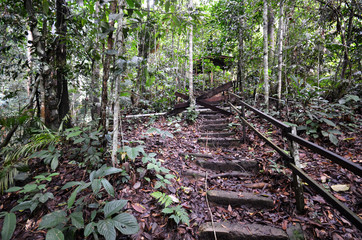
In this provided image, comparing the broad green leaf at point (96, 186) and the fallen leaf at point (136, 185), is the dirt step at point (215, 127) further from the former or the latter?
the broad green leaf at point (96, 186)

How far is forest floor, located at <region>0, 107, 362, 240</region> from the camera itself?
179 cm

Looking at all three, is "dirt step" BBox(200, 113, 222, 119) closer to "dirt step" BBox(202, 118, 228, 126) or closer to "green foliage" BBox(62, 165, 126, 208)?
"dirt step" BBox(202, 118, 228, 126)

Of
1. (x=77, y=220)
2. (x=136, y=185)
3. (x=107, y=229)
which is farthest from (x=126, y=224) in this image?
(x=136, y=185)

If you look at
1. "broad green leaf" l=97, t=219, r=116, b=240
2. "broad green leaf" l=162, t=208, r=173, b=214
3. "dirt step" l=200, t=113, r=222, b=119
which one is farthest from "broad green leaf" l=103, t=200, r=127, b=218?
"dirt step" l=200, t=113, r=222, b=119

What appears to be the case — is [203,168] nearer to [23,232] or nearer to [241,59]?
[23,232]

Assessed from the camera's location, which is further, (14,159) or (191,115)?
(191,115)

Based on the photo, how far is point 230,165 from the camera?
3076 millimetres

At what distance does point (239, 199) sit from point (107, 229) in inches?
66.9

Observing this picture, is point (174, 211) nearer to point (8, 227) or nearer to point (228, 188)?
point (228, 188)

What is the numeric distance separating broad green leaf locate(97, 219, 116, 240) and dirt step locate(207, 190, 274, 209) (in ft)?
4.59

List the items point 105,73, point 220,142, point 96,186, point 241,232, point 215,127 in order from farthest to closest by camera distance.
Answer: point 215,127
point 220,142
point 105,73
point 241,232
point 96,186

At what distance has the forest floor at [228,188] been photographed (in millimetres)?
1793

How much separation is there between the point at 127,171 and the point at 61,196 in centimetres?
94

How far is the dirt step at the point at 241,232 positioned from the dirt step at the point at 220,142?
85.8 inches
